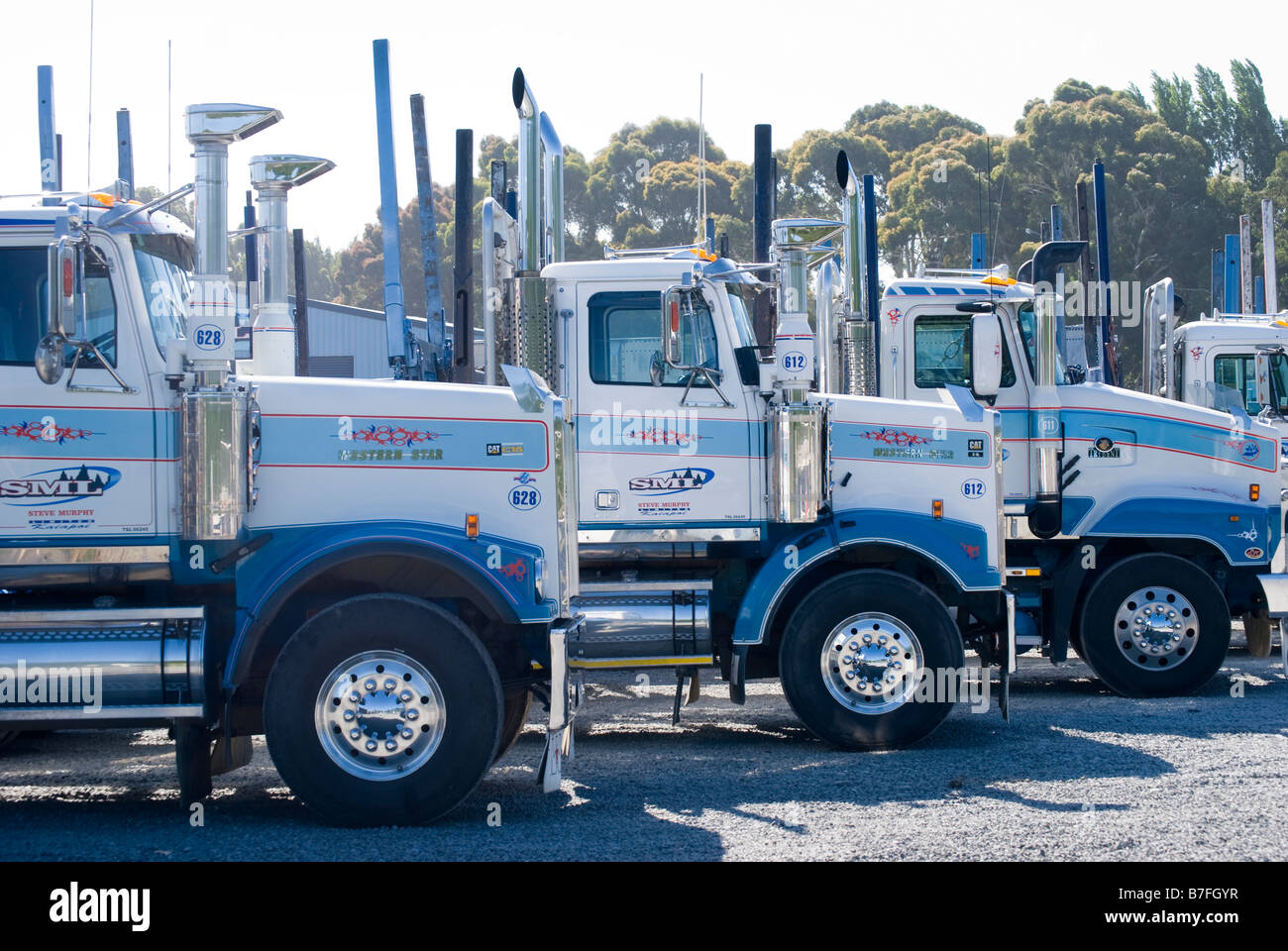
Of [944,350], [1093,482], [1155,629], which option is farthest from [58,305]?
[1155,629]

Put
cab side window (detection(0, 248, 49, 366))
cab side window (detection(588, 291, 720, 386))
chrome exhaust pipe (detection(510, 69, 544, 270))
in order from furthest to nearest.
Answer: chrome exhaust pipe (detection(510, 69, 544, 270))
cab side window (detection(588, 291, 720, 386))
cab side window (detection(0, 248, 49, 366))

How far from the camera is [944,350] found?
451 inches

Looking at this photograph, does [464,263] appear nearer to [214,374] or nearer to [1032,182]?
[214,374]

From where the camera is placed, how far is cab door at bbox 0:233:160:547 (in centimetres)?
683

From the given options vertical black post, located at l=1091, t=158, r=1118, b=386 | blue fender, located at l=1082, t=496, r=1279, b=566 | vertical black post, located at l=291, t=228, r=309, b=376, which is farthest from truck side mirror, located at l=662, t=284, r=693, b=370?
vertical black post, located at l=291, t=228, r=309, b=376

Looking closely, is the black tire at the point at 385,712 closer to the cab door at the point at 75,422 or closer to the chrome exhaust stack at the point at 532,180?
the cab door at the point at 75,422

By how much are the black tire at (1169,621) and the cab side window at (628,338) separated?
4.11 metres

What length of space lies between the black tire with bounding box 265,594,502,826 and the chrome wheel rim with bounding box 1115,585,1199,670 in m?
6.20

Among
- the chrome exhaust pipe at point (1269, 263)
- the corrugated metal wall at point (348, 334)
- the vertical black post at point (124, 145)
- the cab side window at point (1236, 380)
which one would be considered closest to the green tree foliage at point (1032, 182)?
the corrugated metal wall at point (348, 334)

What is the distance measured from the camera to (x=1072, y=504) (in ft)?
36.8

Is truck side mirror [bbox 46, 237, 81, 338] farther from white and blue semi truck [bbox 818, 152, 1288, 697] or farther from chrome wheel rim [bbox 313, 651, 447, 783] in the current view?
white and blue semi truck [bbox 818, 152, 1288, 697]
